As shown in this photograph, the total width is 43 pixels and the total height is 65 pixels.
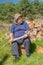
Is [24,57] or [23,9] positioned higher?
[24,57]

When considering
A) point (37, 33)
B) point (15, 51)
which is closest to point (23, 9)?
point (37, 33)

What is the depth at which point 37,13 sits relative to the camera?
15633 millimetres

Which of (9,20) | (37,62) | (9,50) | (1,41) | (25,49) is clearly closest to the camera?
(37,62)

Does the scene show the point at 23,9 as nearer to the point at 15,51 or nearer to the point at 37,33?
the point at 37,33

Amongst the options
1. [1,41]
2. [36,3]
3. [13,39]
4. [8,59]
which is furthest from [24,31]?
[36,3]

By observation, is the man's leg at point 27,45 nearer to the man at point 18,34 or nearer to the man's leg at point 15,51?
the man at point 18,34

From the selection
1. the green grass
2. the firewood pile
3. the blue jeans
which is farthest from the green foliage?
the blue jeans

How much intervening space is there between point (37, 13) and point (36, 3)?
0.70 metres

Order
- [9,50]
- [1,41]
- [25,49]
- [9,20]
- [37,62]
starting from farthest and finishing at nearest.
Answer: [9,20] → [1,41] → [9,50] → [25,49] → [37,62]

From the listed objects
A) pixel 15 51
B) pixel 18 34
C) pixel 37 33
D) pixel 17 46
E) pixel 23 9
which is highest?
pixel 18 34

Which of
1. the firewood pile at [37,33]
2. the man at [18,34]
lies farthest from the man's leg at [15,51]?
the firewood pile at [37,33]

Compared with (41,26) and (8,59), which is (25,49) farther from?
(41,26)

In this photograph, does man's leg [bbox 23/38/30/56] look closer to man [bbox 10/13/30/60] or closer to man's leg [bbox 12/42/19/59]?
man [bbox 10/13/30/60]

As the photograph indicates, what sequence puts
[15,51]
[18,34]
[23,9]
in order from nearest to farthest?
[15,51] → [18,34] → [23,9]
